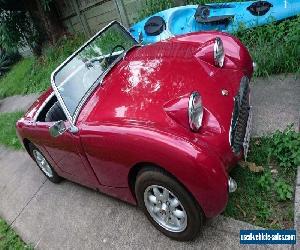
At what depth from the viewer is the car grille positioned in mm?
3133

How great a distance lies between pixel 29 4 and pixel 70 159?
713cm

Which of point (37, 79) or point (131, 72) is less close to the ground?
point (131, 72)

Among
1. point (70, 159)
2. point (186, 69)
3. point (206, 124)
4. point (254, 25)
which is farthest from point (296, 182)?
point (254, 25)

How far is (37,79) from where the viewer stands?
929 centimetres

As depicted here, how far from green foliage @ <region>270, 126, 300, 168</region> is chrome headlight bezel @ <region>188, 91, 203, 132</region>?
1.15 meters

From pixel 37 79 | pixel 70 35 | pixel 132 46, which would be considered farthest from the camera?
pixel 70 35

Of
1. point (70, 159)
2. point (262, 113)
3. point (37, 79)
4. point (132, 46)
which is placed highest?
point (132, 46)

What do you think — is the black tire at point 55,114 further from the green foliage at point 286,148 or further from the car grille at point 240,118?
the green foliage at point 286,148

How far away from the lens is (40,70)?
9789 millimetres

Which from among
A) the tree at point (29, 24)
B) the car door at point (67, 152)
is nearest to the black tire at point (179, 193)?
the car door at point (67, 152)

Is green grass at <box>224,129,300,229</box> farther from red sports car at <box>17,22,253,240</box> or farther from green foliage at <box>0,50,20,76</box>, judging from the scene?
green foliage at <box>0,50,20,76</box>

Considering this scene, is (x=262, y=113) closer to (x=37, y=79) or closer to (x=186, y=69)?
(x=186, y=69)

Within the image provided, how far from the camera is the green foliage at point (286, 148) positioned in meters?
3.59

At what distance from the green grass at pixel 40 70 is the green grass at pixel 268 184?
6.11 metres
